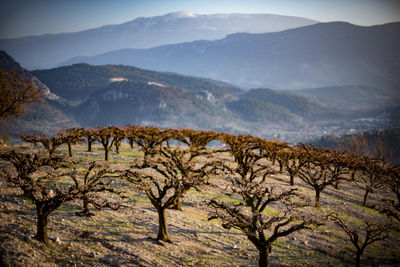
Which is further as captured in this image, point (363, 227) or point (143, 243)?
point (363, 227)

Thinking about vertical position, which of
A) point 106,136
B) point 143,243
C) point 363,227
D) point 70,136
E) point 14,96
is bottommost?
point 363,227

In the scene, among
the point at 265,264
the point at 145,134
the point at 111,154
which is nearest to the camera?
the point at 265,264

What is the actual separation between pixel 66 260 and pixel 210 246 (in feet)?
29.4

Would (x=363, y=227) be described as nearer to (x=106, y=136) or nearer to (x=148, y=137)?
(x=148, y=137)

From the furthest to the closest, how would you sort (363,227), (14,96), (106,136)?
(14,96)
(106,136)
(363,227)

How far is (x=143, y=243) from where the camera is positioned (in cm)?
1578

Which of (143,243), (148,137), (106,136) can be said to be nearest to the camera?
(143,243)

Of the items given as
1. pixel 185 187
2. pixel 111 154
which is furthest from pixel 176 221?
pixel 111 154

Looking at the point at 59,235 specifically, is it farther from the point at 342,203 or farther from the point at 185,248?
the point at 342,203

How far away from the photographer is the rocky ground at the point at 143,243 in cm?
1262

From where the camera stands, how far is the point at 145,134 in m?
36.3

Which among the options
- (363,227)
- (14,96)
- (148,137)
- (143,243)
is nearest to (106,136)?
(148,137)

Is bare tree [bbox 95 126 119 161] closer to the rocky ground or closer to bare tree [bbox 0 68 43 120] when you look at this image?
the rocky ground

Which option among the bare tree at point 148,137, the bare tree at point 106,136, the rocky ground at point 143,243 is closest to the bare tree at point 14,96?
the bare tree at point 106,136
